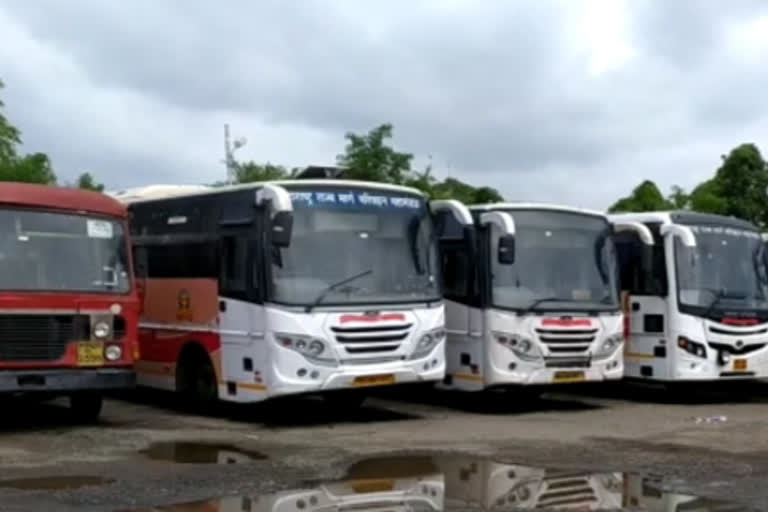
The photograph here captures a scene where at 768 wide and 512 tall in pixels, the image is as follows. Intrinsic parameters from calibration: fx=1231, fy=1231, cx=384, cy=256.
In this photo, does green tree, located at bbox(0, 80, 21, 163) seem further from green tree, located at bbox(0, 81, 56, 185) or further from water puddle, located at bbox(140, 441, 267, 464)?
water puddle, located at bbox(140, 441, 267, 464)

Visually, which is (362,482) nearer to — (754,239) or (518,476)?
A: (518,476)

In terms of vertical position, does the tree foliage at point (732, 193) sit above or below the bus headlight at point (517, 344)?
above

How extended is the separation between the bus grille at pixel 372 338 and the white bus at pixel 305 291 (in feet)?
0.04

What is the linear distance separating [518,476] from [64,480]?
398cm

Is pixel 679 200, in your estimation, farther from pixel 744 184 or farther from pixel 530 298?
pixel 530 298

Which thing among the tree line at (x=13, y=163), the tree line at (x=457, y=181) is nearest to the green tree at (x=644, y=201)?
the tree line at (x=457, y=181)

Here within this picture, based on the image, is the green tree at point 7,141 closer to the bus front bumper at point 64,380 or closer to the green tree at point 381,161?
the green tree at point 381,161

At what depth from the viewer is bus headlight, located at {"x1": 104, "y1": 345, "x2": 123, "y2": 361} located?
13.7 metres

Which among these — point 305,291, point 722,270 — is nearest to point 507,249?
point 305,291

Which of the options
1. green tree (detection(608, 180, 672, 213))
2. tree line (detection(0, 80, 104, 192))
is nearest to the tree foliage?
green tree (detection(608, 180, 672, 213))

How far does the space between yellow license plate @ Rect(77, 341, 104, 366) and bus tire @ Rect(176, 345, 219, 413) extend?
1.91 metres

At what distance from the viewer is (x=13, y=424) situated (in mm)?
14742

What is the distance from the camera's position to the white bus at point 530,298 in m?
15.9

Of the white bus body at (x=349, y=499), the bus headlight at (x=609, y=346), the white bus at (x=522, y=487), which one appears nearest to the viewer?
the white bus body at (x=349, y=499)
